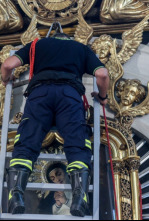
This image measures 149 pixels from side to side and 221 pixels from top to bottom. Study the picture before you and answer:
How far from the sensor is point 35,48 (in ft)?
10.4

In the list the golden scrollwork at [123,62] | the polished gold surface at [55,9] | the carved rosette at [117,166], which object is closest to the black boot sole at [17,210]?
the carved rosette at [117,166]

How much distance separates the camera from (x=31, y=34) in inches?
176

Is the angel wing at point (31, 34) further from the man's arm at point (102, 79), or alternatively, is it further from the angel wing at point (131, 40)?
the man's arm at point (102, 79)

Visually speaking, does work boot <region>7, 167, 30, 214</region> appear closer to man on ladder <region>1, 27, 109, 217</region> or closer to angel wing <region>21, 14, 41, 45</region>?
man on ladder <region>1, 27, 109, 217</region>

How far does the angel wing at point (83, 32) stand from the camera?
4375 millimetres

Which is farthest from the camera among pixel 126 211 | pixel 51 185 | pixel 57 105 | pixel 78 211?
pixel 126 211

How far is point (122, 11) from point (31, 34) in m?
0.93

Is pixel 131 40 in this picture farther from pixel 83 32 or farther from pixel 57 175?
pixel 57 175

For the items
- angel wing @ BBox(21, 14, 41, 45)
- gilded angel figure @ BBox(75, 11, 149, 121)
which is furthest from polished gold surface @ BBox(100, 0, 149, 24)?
angel wing @ BBox(21, 14, 41, 45)

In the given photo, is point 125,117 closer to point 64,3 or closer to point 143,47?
point 143,47

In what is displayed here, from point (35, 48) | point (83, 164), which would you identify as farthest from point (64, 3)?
point (83, 164)

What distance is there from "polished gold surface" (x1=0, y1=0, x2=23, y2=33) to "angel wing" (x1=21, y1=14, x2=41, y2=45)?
0.26m

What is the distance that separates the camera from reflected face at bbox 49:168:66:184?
3889mm

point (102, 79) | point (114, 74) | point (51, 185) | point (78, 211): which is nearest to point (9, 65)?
point (102, 79)
